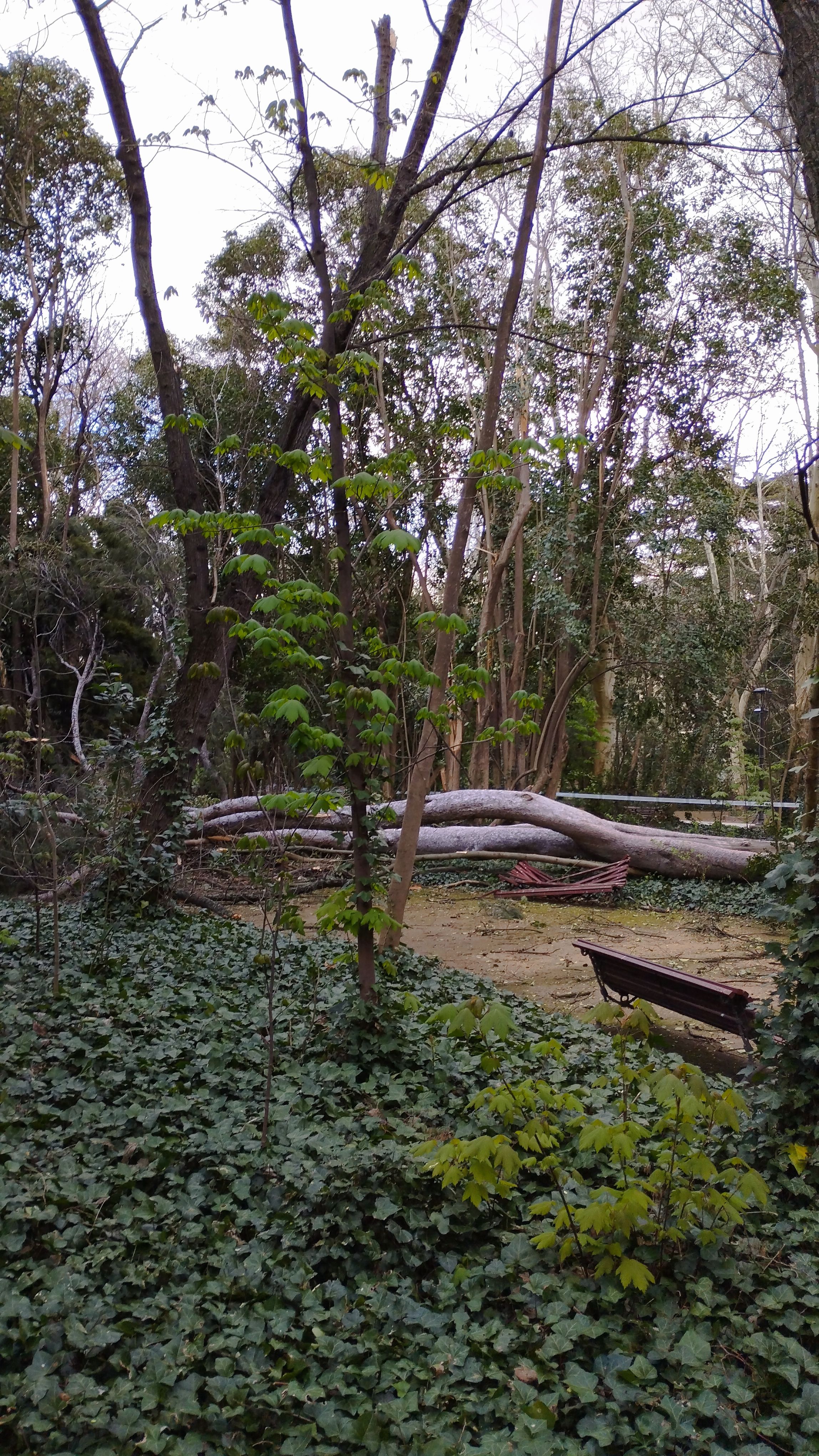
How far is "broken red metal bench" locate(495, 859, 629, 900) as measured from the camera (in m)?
10.6

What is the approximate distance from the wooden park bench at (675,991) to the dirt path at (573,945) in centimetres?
41

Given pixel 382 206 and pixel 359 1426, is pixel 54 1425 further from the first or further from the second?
pixel 382 206

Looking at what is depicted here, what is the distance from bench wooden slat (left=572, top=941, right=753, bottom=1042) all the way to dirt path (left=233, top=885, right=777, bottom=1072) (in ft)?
1.34

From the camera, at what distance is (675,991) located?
497 centimetres

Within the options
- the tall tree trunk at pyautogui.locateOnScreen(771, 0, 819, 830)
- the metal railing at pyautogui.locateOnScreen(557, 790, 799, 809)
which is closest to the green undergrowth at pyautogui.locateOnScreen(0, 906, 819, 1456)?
the tall tree trunk at pyautogui.locateOnScreen(771, 0, 819, 830)

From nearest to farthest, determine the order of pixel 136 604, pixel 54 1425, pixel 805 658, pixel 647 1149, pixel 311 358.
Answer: pixel 54 1425 → pixel 647 1149 → pixel 311 358 → pixel 805 658 → pixel 136 604

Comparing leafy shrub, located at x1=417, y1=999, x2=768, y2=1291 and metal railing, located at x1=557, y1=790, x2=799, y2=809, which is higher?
metal railing, located at x1=557, y1=790, x2=799, y2=809

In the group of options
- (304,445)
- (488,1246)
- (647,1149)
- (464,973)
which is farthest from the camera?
(304,445)

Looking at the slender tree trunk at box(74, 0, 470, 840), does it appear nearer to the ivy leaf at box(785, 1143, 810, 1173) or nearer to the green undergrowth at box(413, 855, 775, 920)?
the green undergrowth at box(413, 855, 775, 920)

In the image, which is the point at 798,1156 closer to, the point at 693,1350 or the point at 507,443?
the point at 693,1350

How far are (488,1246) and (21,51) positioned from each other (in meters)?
20.1

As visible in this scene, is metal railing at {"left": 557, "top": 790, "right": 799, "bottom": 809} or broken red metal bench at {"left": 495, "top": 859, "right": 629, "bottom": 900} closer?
broken red metal bench at {"left": 495, "top": 859, "right": 629, "bottom": 900}

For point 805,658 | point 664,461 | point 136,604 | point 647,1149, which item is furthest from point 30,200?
point 647,1149

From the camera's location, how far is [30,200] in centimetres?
1881
